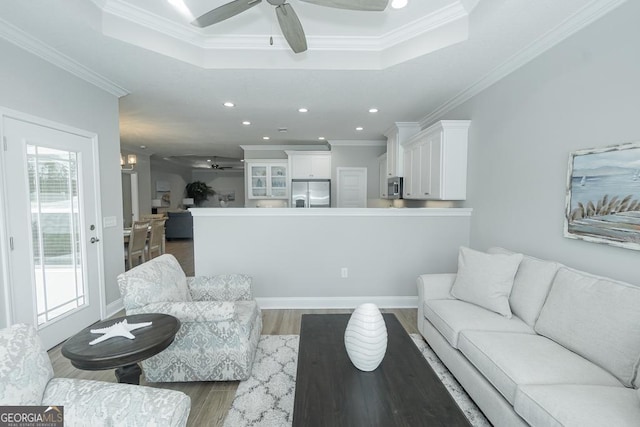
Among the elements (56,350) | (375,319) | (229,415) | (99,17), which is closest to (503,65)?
(375,319)

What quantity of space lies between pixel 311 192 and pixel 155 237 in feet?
10.7

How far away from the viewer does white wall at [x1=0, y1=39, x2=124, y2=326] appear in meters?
2.31

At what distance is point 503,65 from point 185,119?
173 inches

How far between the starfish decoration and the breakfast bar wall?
184 cm

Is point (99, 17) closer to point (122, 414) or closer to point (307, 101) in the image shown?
point (307, 101)

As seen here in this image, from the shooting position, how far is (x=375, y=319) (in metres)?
1.55

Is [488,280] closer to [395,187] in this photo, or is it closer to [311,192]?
[395,187]

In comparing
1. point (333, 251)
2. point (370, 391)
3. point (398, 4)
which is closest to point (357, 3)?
point (398, 4)

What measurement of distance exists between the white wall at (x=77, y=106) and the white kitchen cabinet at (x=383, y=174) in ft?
14.6

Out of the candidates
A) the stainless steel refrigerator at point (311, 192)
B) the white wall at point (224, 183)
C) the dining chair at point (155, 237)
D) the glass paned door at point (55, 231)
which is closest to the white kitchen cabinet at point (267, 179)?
the stainless steel refrigerator at point (311, 192)

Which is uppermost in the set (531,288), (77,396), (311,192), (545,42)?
(545,42)

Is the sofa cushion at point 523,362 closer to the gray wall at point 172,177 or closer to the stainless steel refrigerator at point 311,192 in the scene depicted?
the stainless steel refrigerator at point 311,192

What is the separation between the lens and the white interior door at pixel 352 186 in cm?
657

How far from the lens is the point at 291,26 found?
1.91m
